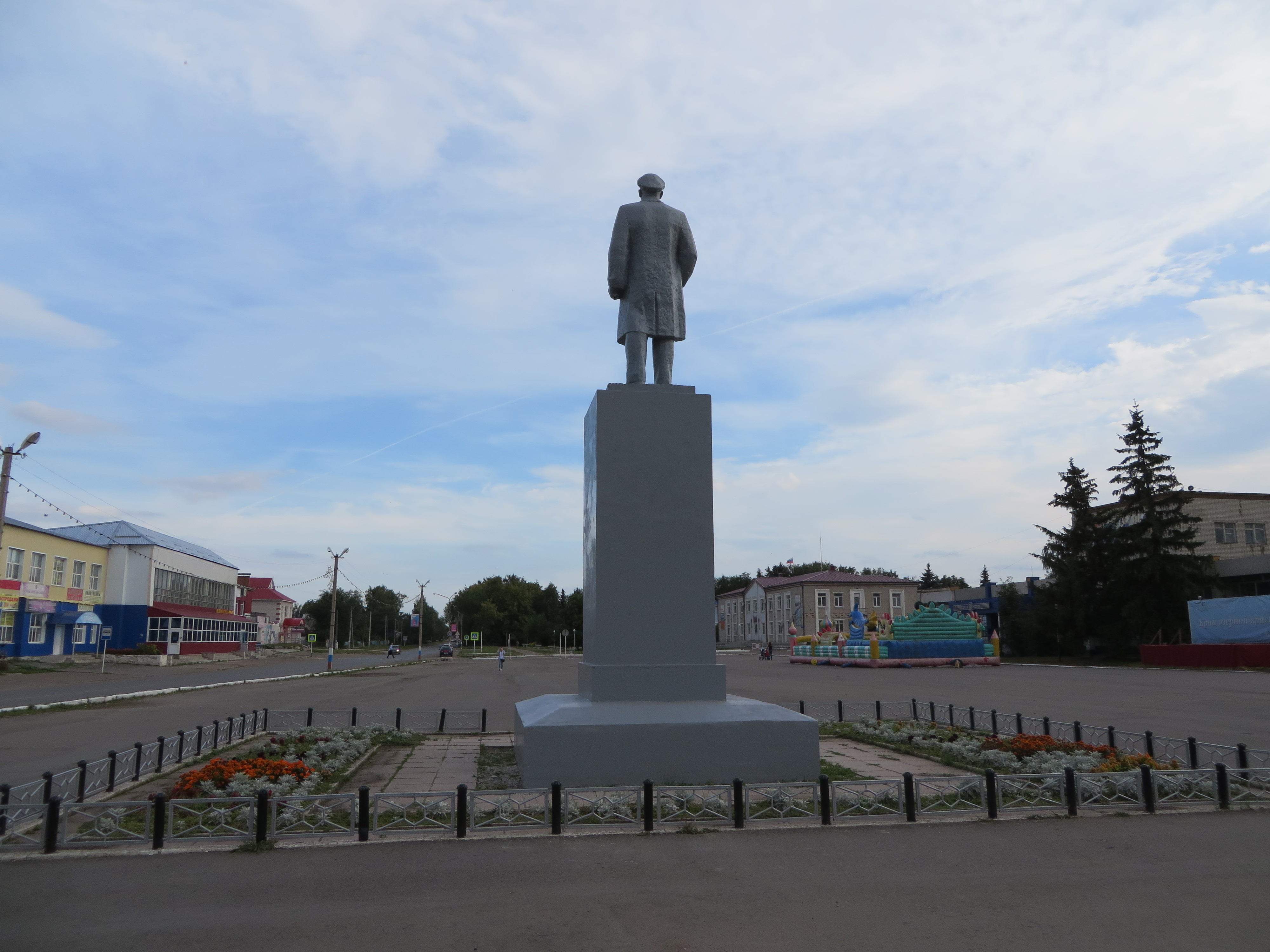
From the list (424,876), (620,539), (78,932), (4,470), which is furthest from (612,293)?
(4,470)

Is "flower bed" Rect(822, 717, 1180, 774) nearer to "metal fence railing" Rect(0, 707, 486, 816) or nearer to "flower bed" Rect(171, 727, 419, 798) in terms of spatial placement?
"metal fence railing" Rect(0, 707, 486, 816)

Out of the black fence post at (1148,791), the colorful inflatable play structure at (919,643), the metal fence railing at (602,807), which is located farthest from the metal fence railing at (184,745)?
the colorful inflatable play structure at (919,643)

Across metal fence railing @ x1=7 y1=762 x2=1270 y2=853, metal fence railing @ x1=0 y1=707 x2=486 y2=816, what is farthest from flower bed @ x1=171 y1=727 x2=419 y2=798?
metal fence railing @ x1=0 y1=707 x2=486 y2=816

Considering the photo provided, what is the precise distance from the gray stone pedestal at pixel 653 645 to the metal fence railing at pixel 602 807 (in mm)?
323

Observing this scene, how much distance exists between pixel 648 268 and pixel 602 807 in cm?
644

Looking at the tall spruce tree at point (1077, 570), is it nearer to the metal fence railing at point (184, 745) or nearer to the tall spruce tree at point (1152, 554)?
the tall spruce tree at point (1152, 554)

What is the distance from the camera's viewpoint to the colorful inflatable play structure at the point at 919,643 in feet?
131

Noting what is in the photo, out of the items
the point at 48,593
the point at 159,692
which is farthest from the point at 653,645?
the point at 48,593

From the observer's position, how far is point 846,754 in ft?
38.9

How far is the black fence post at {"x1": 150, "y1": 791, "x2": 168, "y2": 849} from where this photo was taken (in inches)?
266

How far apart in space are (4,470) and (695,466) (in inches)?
1113

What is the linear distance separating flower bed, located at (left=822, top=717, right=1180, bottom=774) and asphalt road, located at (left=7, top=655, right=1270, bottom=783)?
→ 3.87 m

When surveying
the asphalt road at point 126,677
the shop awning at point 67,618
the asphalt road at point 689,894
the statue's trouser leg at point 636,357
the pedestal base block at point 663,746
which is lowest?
the asphalt road at point 126,677

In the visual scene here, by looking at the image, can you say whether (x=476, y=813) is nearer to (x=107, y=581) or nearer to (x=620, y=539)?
(x=620, y=539)
